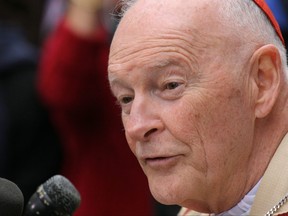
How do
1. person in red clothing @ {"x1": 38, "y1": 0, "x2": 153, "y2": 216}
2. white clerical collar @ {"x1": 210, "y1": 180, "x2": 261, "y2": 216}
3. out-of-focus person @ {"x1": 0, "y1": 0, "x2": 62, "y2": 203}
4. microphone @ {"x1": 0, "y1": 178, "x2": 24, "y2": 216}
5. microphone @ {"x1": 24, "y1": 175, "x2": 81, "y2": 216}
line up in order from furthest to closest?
out-of-focus person @ {"x1": 0, "y1": 0, "x2": 62, "y2": 203} → person in red clothing @ {"x1": 38, "y1": 0, "x2": 153, "y2": 216} → white clerical collar @ {"x1": 210, "y1": 180, "x2": 261, "y2": 216} → microphone @ {"x1": 24, "y1": 175, "x2": 81, "y2": 216} → microphone @ {"x1": 0, "y1": 178, "x2": 24, "y2": 216}

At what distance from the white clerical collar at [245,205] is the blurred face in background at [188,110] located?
4 cm

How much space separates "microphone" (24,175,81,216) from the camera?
3.51 meters

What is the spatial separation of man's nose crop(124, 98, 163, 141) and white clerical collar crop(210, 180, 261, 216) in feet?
1.55

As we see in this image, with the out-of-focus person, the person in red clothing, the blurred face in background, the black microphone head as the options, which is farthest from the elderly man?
the out-of-focus person

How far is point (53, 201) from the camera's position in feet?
11.5

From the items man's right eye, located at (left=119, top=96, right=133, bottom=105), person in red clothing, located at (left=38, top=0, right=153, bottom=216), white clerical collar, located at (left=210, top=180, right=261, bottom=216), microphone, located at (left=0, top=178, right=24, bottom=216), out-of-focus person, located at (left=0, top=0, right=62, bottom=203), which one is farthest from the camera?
out-of-focus person, located at (left=0, top=0, right=62, bottom=203)

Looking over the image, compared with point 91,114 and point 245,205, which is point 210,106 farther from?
point 91,114

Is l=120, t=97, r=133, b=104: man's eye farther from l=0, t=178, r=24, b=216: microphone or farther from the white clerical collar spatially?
l=0, t=178, r=24, b=216: microphone

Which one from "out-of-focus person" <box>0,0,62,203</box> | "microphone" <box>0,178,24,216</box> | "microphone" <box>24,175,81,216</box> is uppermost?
"microphone" <box>0,178,24,216</box>

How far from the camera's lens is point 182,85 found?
3580mm

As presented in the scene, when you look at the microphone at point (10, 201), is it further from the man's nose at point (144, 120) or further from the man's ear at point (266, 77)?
the man's ear at point (266, 77)

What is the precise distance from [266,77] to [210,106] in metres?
0.28

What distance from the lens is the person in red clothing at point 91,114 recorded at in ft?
20.0

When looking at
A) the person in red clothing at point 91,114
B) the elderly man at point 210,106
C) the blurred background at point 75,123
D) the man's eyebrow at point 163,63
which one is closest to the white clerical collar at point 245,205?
the elderly man at point 210,106
